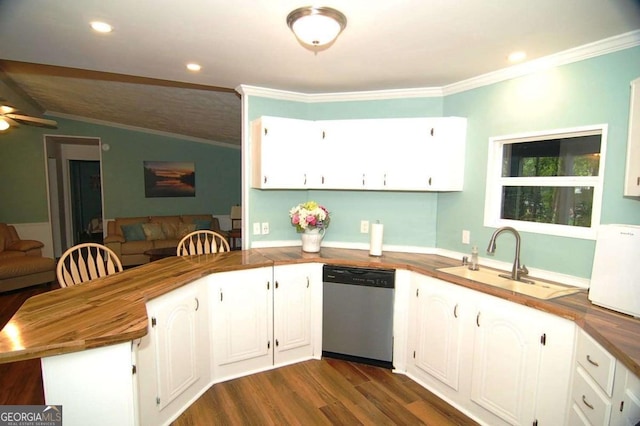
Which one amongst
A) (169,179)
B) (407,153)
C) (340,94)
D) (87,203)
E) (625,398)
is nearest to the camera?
(625,398)

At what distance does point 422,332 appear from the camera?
243cm

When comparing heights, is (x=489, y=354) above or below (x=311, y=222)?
below

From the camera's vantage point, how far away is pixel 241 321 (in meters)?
2.50

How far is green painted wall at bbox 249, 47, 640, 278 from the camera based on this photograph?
1.88 meters

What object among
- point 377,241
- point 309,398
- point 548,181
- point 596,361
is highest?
point 548,181

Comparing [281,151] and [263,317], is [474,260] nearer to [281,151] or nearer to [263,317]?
[263,317]

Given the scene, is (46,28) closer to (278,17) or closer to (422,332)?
(278,17)

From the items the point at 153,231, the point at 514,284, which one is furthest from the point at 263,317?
the point at 153,231

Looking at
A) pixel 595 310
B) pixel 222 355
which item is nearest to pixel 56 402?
pixel 222 355

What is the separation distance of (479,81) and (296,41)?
153 cm

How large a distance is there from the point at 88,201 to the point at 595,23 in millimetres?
9782

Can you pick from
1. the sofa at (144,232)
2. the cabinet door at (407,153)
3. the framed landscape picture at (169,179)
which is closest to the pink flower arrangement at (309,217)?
the cabinet door at (407,153)

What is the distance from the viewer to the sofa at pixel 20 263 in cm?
423

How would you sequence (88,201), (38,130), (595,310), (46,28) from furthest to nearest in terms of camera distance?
(88,201)
(38,130)
(46,28)
(595,310)
